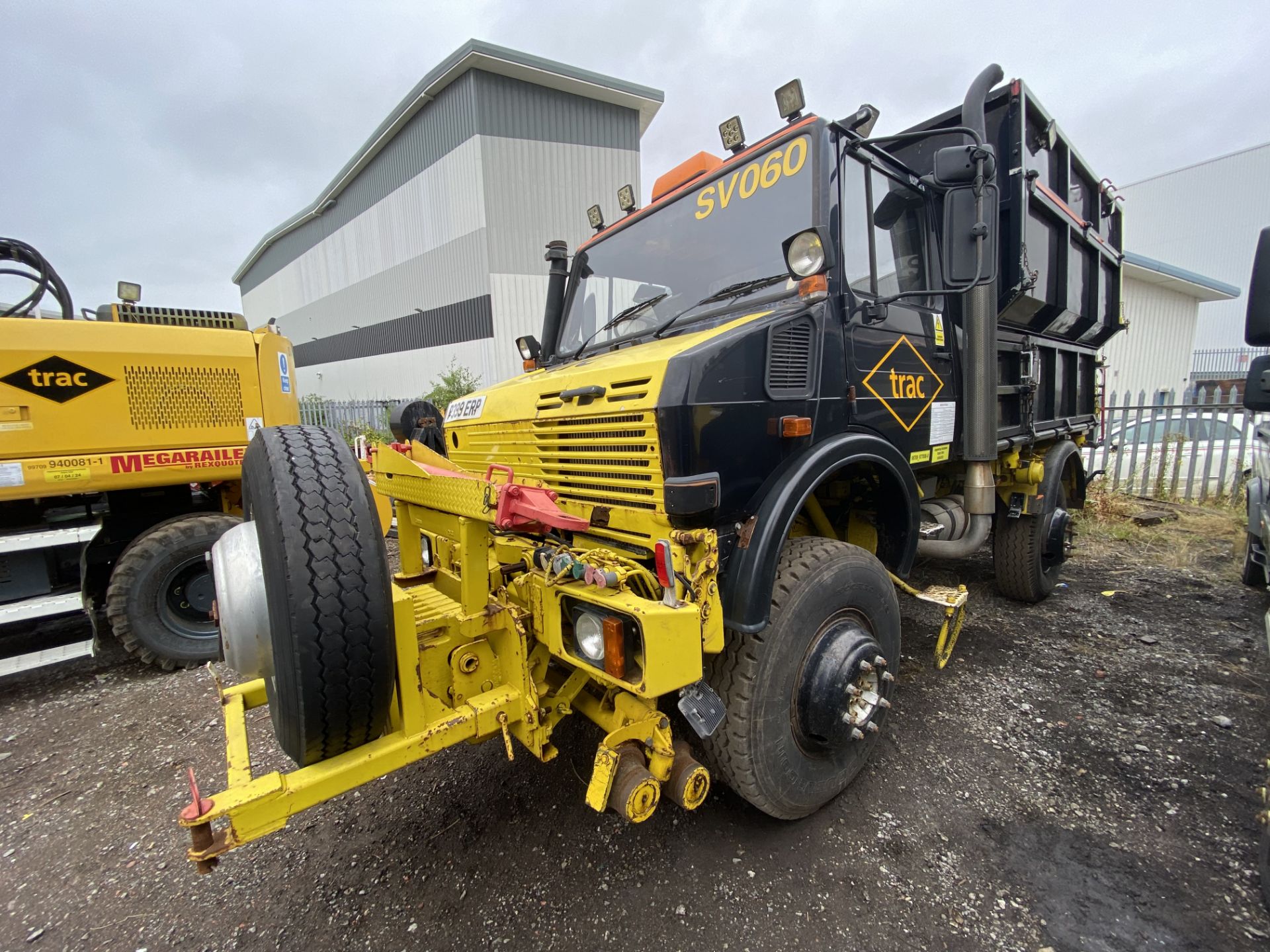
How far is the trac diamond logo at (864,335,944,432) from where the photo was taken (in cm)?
261

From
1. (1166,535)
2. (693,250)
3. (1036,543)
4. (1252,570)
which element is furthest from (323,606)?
(1166,535)

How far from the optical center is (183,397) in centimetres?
401

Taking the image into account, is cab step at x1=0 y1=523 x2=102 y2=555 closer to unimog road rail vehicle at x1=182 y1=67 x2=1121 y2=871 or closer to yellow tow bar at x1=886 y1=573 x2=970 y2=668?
unimog road rail vehicle at x1=182 y1=67 x2=1121 y2=871

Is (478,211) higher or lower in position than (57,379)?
higher

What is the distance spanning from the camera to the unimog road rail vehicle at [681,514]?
1629 millimetres

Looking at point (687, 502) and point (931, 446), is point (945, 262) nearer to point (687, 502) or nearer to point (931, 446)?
point (931, 446)

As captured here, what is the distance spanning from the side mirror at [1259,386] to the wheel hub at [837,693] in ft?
6.68

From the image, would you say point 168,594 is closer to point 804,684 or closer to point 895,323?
point 804,684

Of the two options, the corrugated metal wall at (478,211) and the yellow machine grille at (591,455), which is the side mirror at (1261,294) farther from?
the corrugated metal wall at (478,211)

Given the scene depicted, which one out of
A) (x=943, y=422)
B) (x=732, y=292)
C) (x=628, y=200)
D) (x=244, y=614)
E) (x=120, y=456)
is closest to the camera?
(x=244, y=614)

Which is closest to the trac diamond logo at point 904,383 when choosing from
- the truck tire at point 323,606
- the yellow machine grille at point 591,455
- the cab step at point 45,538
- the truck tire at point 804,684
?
the truck tire at point 804,684

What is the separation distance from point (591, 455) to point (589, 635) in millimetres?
689

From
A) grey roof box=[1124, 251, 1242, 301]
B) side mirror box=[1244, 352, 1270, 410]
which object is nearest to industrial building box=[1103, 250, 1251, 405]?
grey roof box=[1124, 251, 1242, 301]

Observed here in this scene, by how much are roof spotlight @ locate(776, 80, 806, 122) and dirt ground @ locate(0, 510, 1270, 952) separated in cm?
301
